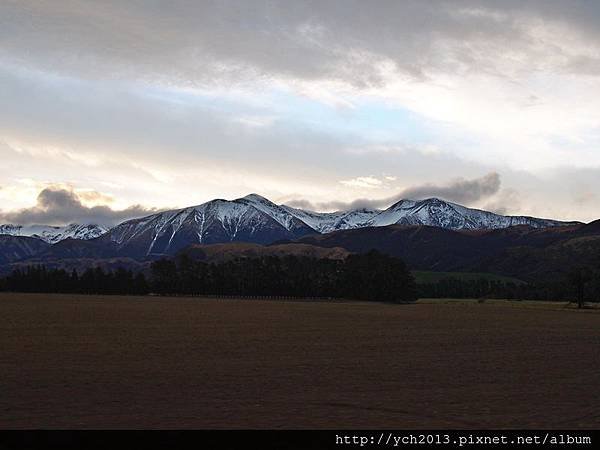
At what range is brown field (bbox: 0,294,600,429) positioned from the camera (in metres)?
20.6

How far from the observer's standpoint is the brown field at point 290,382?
2062cm

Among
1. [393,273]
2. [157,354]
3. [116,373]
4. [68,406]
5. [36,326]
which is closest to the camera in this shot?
[68,406]

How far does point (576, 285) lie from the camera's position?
499ft

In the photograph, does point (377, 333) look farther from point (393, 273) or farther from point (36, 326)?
point (393, 273)

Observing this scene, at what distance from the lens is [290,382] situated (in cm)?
2873
